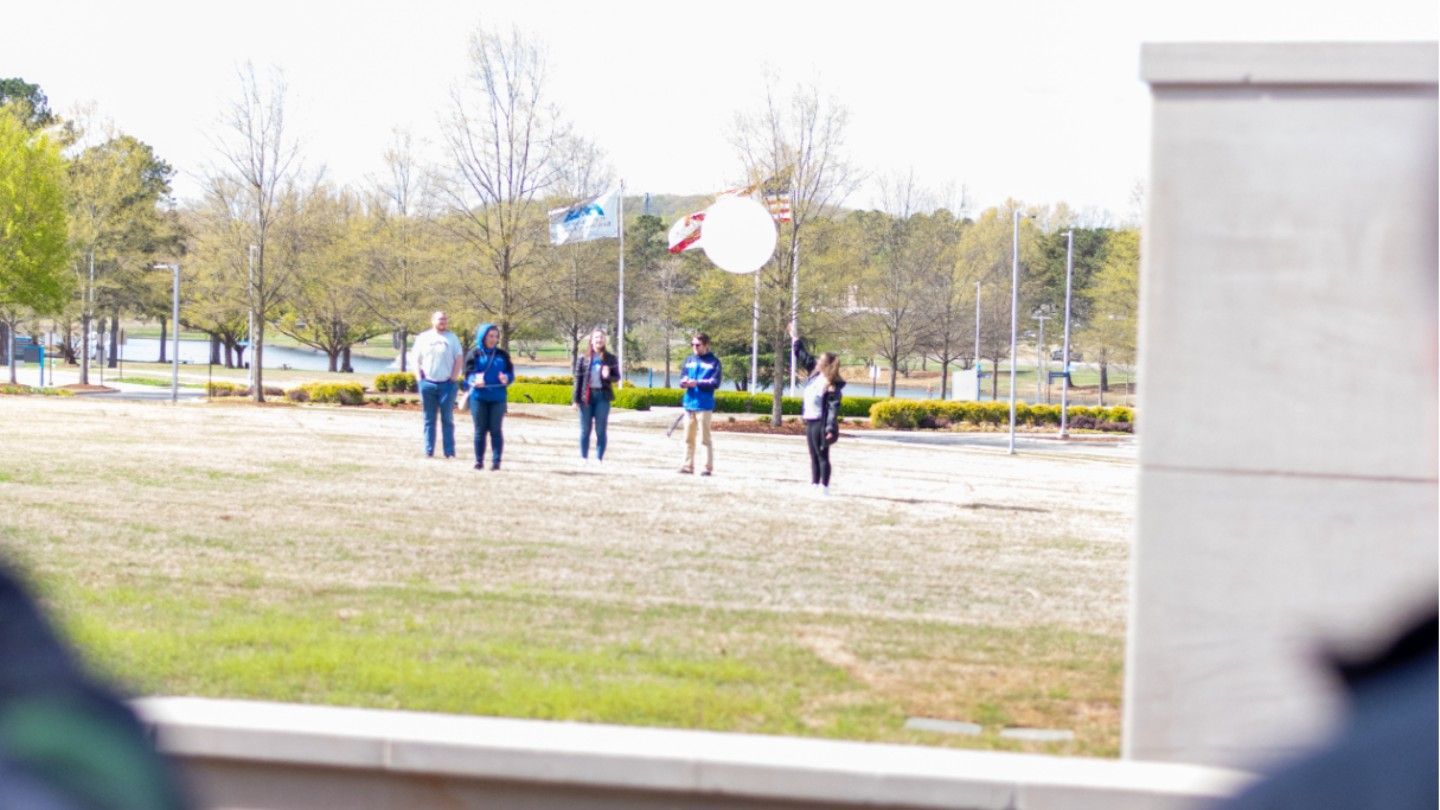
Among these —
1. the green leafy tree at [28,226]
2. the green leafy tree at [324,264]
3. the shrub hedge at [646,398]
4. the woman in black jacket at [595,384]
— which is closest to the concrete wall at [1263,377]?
the woman in black jacket at [595,384]

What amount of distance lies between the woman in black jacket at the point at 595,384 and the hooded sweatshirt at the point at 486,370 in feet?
3.52

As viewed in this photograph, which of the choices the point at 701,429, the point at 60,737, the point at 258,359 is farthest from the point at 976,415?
the point at 60,737

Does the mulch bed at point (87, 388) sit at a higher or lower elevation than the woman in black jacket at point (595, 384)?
lower

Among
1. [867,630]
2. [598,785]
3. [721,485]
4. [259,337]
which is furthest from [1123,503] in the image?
[259,337]

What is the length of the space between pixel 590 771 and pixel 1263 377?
8.64ft

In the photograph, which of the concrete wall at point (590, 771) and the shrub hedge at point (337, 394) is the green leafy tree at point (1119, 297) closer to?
the shrub hedge at point (337, 394)

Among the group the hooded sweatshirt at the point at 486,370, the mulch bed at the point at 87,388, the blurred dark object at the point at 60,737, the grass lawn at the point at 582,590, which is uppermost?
the hooded sweatshirt at the point at 486,370

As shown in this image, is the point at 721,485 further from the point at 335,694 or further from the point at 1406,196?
the point at 1406,196

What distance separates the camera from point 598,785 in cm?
444

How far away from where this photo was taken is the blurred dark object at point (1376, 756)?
664mm

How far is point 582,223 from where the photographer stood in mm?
39750

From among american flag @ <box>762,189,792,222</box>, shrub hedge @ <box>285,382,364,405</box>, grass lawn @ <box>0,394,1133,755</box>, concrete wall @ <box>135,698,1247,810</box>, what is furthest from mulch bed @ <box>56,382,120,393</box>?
concrete wall @ <box>135,698,1247,810</box>

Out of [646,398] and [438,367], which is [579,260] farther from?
[438,367]

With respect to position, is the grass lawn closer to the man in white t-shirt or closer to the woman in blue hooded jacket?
the woman in blue hooded jacket
